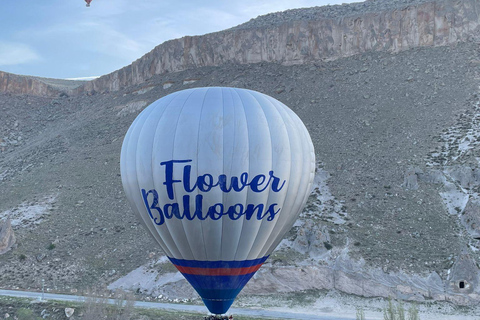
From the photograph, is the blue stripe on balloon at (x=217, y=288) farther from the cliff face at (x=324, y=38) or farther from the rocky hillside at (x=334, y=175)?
the cliff face at (x=324, y=38)

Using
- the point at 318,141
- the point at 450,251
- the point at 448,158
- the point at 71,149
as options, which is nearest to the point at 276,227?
the point at 450,251

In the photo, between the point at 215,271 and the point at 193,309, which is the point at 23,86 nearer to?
the point at 193,309

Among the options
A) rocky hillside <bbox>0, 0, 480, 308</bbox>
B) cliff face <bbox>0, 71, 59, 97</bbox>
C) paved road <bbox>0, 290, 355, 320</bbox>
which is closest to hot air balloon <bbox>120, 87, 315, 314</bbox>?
paved road <bbox>0, 290, 355, 320</bbox>

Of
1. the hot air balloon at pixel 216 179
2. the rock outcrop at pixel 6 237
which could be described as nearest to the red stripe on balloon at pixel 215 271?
the hot air balloon at pixel 216 179

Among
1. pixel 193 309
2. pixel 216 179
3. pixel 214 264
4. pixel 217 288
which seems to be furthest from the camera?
pixel 193 309

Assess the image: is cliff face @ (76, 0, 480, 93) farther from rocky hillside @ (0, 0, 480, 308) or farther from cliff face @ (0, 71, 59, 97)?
cliff face @ (0, 71, 59, 97)

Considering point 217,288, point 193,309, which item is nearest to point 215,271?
point 217,288

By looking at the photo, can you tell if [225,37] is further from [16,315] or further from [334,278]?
[16,315]
